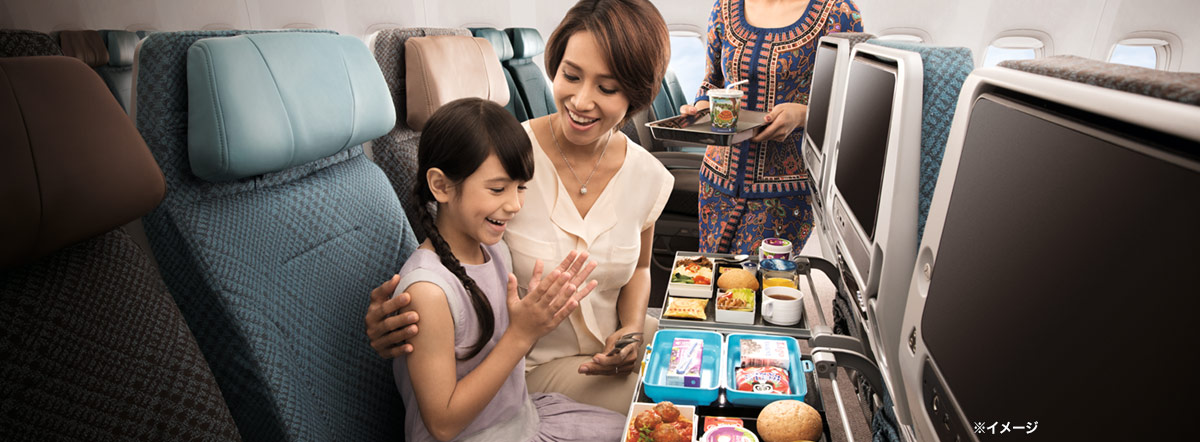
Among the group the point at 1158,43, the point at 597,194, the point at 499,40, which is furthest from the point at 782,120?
the point at 1158,43

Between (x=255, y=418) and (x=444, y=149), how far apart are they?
0.57 metres

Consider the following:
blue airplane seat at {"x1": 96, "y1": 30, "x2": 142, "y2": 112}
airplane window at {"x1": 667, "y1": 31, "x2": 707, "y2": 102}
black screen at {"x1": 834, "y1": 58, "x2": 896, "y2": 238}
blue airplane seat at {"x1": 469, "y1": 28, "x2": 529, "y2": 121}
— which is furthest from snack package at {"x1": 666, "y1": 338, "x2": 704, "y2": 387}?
airplane window at {"x1": 667, "y1": 31, "x2": 707, "y2": 102}

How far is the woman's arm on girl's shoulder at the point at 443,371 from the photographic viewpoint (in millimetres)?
1070

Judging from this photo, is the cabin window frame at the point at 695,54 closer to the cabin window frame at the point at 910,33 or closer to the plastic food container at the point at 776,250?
the cabin window frame at the point at 910,33

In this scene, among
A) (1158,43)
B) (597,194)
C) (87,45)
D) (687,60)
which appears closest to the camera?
(597,194)

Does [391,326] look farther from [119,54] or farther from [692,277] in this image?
[119,54]

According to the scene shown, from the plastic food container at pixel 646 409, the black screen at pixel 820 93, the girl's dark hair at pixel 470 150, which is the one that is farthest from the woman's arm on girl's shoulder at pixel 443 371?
the black screen at pixel 820 93

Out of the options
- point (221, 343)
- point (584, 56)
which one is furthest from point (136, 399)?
point (584, 56)

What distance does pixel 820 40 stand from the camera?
5.49 feet

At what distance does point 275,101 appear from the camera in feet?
3.53

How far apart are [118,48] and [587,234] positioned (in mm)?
2707

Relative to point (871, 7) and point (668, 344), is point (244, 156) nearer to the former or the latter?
point (668, 344)

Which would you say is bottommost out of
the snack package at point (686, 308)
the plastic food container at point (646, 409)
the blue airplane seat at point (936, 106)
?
the snack package at point (686, 308)

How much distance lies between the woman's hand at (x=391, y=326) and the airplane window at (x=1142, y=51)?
4694 mm
